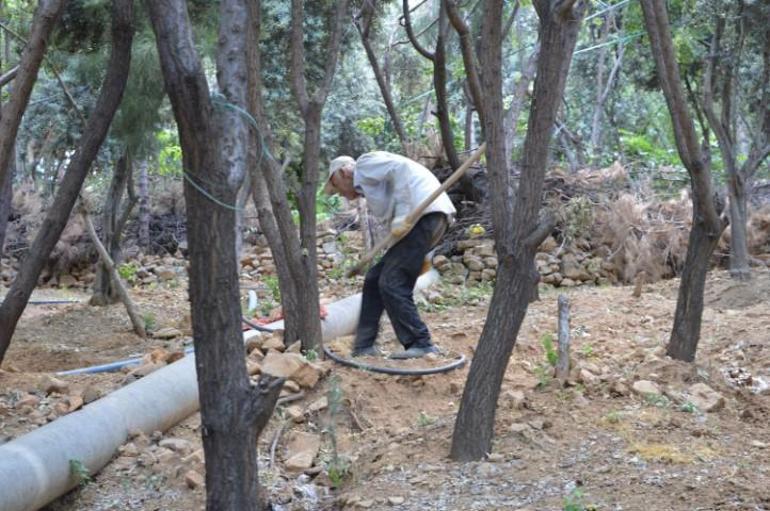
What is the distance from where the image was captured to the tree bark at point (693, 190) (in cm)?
507

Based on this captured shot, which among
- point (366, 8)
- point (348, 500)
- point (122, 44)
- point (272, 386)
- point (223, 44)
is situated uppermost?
point (366, 8)

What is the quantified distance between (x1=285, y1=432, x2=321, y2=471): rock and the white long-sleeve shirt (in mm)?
1913

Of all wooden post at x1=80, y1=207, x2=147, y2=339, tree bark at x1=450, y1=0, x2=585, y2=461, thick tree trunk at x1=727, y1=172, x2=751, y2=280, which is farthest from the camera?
thick tree trunk at x1=727, y1=172, x2=751, y2=280

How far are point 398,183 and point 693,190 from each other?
2.02m

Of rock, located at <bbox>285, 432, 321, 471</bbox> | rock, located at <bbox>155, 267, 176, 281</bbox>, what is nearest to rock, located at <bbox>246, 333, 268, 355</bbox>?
rock, located at <bbox>285, 432, 321, 471</bbox>

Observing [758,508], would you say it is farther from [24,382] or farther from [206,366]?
[24,382]

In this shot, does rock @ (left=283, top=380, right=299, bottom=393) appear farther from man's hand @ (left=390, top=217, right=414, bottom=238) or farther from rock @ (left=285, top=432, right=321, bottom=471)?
man's hand @ (left=390, top=217, right=414, bottom=238)

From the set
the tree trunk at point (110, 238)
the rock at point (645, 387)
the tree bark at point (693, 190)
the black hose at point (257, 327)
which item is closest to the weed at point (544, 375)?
the rock at point (645, 387)

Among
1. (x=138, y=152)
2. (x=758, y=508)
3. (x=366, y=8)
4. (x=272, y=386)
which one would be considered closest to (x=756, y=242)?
(x=366, y=8)

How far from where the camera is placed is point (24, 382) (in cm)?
571

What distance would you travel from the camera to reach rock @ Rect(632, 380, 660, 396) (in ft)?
15.6

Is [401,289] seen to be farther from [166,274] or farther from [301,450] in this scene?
[166,274]

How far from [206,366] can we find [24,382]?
3.06m

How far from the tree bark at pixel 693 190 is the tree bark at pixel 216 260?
2757 millimetres
